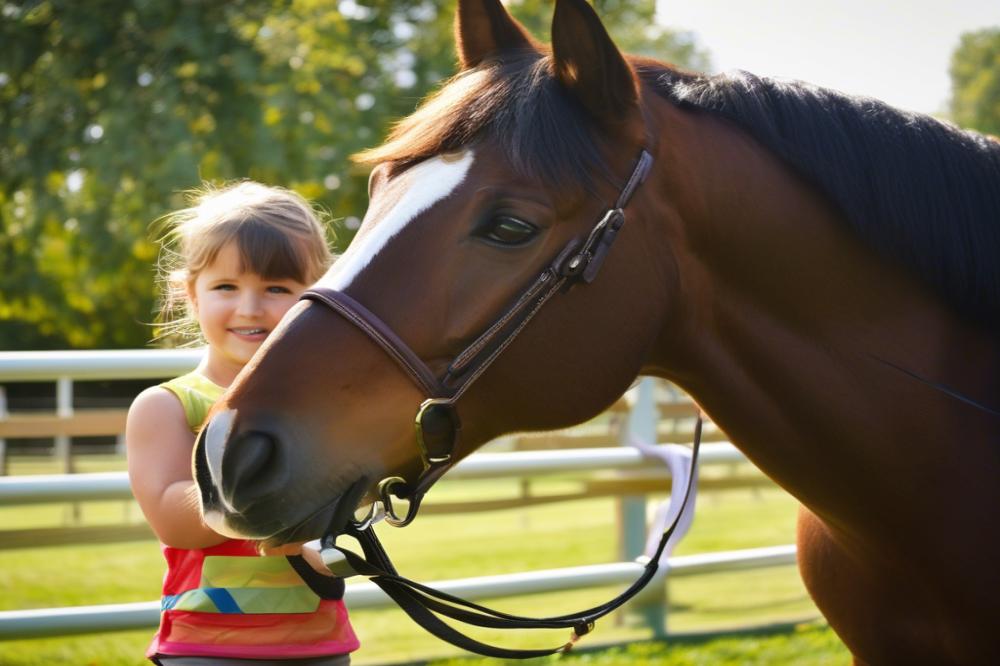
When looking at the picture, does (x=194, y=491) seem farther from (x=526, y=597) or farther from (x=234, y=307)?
(x=526, y=597)

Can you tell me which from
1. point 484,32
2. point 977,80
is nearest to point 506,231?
point 484,32

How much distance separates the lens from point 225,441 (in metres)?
→ 1.68

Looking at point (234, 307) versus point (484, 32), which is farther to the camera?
point (234, 307)

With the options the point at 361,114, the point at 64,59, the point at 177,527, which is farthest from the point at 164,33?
the point at 177,527

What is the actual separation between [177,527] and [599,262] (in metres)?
1.09

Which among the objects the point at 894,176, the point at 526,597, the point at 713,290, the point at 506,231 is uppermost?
the point at 894,176

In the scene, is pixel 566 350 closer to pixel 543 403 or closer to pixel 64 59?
pixel 543 403

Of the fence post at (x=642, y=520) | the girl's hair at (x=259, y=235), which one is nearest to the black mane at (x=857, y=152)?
the girl's hair at (x=259, y=235)

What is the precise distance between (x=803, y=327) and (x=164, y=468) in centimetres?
145

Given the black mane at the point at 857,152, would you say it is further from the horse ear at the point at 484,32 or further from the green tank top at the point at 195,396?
the green tank top at the point at 195,396

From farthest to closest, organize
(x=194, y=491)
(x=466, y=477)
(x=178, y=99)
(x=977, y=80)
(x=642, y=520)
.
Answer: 1. (x=977, y=80)
2. (x=178, y=99)
3. (x=642, y=520)
4. (x=466, y=477)
5. (x=194, y=491)

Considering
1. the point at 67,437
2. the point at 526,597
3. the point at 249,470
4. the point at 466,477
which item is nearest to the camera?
the point at 249,470

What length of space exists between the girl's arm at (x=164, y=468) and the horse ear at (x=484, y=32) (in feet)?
3.47

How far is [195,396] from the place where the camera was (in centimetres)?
230
